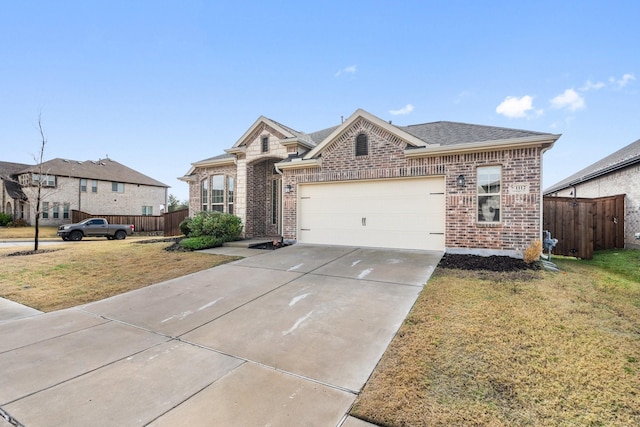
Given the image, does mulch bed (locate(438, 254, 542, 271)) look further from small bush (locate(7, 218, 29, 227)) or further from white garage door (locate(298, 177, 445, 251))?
small bush (locate(7, 218, 29, 227))

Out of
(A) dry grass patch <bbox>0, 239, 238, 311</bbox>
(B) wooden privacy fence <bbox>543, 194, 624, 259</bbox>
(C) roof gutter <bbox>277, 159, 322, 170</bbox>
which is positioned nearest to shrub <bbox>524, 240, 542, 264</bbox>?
Answer: (B) wooden privacy fence <bbox>543, 194, 624, 259</bbox>

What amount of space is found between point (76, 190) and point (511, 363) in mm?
35279

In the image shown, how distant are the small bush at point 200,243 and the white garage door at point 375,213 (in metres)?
3.39

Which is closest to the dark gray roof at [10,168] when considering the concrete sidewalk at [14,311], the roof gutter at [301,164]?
the roof gutter at [301,164]

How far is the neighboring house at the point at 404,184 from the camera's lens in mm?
7672

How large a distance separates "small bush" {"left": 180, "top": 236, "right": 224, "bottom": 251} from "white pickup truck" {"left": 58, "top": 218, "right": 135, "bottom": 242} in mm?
10910

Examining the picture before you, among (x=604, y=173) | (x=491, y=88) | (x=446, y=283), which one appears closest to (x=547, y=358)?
(x=446, y=283)

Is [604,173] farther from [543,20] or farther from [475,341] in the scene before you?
[475,341]

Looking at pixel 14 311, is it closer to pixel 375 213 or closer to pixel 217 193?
pixel 375 213

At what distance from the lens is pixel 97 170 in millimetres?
28938

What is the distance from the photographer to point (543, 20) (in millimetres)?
8703

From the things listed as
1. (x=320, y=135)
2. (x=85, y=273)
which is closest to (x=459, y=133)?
(x=320, y=135)

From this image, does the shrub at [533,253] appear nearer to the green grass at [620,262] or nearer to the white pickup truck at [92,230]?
the green grass at [620,262]

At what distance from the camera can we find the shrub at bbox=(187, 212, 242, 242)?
36.7ft
